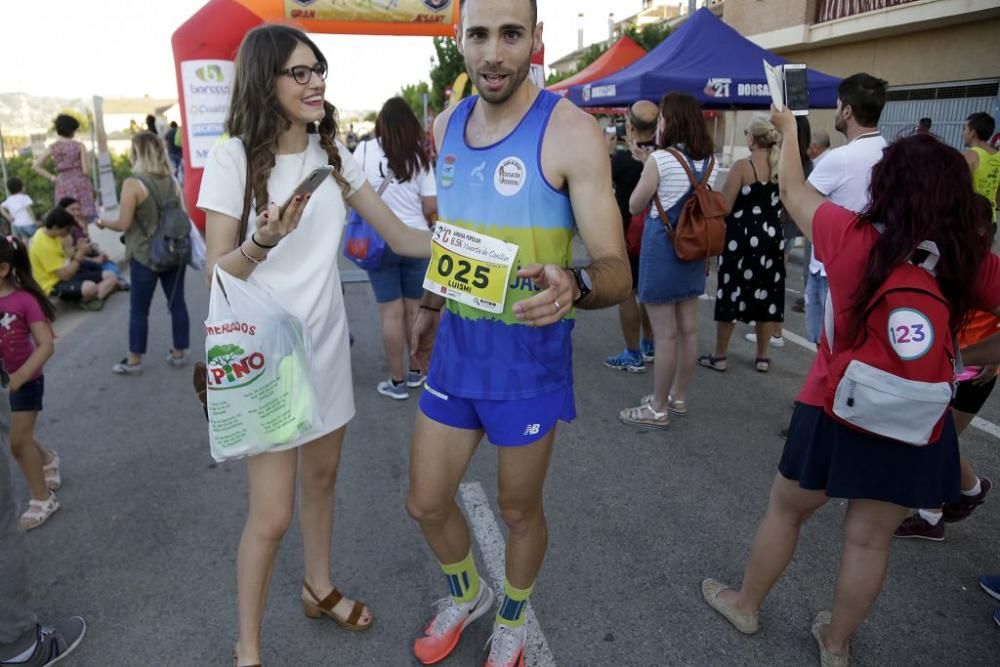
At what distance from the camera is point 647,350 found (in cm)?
568

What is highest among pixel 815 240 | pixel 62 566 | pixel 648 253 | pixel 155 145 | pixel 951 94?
pixel 951 94

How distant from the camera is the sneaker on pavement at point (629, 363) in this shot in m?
5.39

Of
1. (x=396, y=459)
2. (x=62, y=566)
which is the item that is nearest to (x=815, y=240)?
(x=396, y=459)

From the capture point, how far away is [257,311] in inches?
74.8

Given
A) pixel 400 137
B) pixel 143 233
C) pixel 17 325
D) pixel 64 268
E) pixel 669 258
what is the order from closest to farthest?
pixel 17 325, pixel 669 258, pixel 400 137, pixel 143 233, pixel 64 268

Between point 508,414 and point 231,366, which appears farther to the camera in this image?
point 508,414

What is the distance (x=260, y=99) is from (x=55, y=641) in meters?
1.93

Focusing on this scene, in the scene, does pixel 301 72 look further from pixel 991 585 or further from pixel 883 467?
pixel 991 585

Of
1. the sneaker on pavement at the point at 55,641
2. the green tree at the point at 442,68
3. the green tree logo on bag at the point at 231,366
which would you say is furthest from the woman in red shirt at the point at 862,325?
the green tree at the point at 442,68

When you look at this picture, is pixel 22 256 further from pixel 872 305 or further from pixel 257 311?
pixel 872 305

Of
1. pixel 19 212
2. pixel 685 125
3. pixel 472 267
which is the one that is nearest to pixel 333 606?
pixel 472 267

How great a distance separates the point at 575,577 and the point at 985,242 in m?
1.85

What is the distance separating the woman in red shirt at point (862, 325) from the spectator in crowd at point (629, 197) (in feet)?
7.99

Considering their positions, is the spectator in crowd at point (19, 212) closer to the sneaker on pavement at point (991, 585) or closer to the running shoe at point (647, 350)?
the running shoe at point (647, 350)
